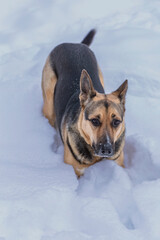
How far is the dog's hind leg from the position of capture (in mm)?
5000

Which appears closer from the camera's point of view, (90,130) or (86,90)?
(90,130)

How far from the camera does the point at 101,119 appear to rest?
11.3 ft

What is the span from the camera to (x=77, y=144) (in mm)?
3834

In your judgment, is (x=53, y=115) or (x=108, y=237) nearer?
(x=108, y=237)

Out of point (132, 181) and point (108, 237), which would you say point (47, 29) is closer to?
point (132, 181)

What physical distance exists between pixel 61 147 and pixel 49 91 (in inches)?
38.4

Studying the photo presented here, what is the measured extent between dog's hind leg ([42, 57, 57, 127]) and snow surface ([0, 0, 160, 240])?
160mm

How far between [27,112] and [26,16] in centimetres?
393

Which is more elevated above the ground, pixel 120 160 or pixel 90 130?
pixel 90 130

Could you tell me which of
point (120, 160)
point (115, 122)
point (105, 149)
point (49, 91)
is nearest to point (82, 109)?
point (115, 122)

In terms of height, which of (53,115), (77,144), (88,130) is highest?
(88,130)

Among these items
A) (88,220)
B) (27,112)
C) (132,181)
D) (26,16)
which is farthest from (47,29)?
(88,220)

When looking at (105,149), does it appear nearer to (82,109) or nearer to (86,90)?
(82,109)

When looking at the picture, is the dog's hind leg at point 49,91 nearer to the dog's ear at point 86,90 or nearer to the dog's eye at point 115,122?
the dog's ear at point 86,90
